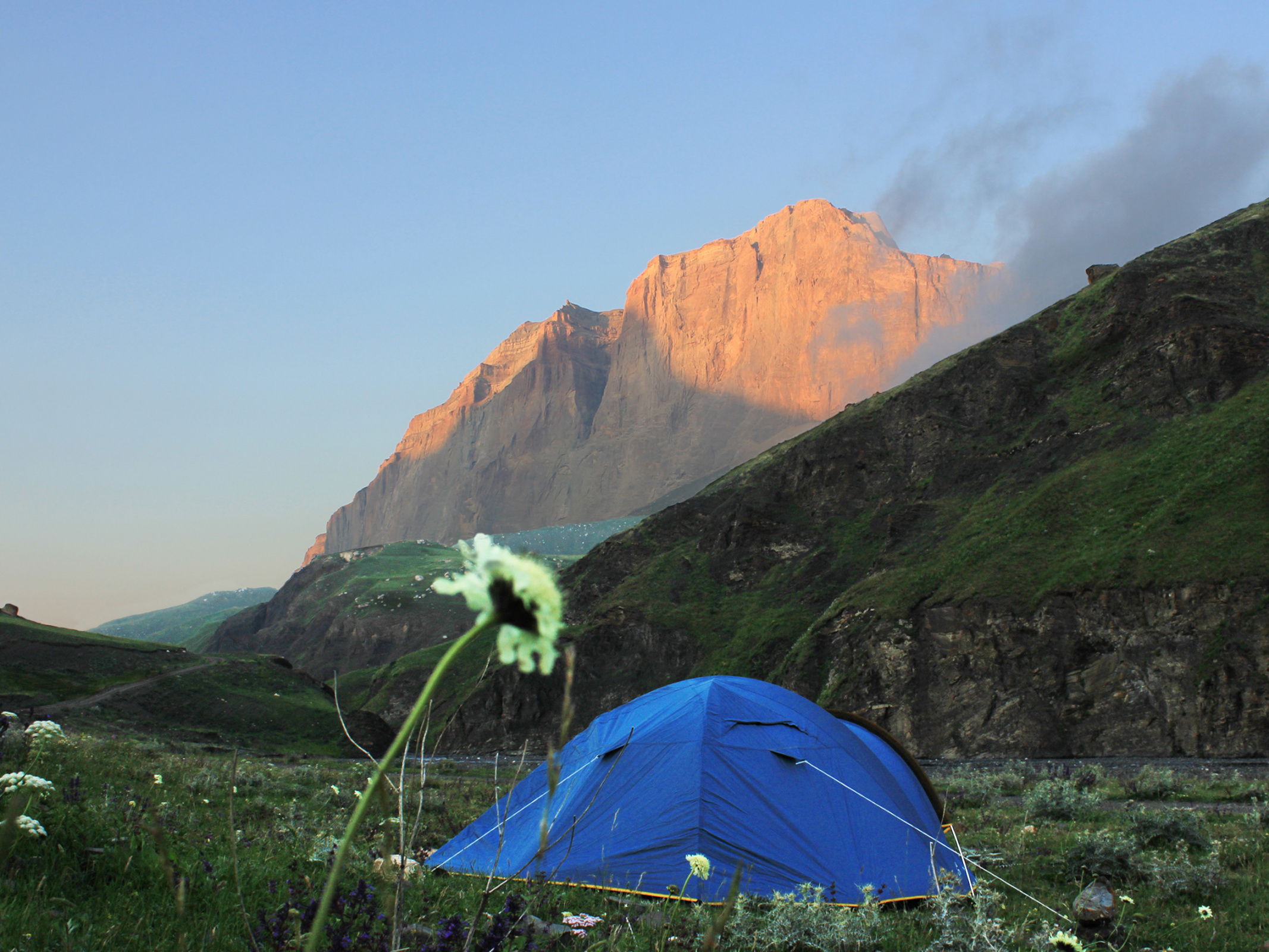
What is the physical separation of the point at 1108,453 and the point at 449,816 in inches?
1829

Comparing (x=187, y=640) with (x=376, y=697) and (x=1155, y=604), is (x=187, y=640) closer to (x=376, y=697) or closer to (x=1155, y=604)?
(x=376, y=697)

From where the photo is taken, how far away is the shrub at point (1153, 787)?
719 inches

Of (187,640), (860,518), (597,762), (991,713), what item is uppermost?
(860,518)

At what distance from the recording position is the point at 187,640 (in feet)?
594

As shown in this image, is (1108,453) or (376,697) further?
(376,697)

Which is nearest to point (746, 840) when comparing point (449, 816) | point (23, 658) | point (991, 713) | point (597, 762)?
point (597, 762)

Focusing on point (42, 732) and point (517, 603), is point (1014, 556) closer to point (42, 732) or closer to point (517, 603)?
point (42, 732)

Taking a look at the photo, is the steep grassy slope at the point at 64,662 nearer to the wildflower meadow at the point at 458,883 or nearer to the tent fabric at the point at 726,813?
the tent fabric at the point at 726,813

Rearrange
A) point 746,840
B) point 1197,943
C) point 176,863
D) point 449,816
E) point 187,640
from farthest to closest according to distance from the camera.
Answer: point 187,640, point 449,816, point 746,840, point 1197,943, point 176,863

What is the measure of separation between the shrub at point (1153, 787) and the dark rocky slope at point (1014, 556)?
14349 mm

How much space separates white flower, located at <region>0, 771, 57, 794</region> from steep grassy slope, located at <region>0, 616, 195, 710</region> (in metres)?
54.9

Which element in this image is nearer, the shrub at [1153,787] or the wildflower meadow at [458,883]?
the wildflower meadow at [458,883]

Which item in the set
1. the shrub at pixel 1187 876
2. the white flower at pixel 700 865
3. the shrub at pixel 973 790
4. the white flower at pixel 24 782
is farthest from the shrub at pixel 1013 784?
the white flower at pixel 24 782

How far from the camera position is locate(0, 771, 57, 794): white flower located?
17.2ft
